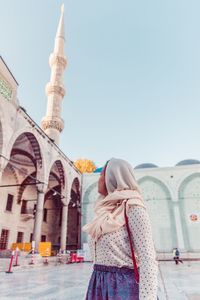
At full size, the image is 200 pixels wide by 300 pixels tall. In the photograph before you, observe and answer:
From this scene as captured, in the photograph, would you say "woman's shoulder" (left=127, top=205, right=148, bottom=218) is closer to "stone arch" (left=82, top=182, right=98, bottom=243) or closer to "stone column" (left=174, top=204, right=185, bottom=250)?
"stone column" (left=174, top=204, right=185, bottom=250)

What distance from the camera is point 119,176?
137 centimetres

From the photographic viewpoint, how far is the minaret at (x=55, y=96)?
21.6 m

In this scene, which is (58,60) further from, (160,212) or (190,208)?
(190,208)

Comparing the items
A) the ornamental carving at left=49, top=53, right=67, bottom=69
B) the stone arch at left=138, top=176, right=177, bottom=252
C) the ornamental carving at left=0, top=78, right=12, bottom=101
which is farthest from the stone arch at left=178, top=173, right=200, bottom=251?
the ornamental carving at left=49, top=53, right=67, bottom=69

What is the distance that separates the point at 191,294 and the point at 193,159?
22.2 m

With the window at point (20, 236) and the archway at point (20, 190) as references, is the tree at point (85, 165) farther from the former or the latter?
the window at point (20, 236)

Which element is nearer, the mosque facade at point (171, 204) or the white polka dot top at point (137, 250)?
the white polka dot top at point (137, 250)

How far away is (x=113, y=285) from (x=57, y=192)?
17258 mm

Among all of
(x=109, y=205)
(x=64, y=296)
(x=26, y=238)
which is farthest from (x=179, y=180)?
(x=109, y=205)

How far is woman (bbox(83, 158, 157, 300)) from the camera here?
115 centimetres

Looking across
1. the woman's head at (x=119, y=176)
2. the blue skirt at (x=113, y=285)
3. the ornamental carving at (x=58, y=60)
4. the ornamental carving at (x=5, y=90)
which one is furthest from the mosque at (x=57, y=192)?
the blue skirt at (x=113, y=285)

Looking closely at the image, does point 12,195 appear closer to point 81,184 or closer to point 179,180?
point 81,184

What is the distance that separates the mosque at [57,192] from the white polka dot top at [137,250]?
11686 mm

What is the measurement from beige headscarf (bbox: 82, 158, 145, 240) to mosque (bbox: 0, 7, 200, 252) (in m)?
11.5
